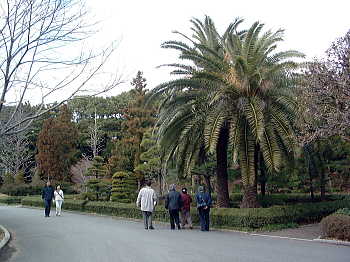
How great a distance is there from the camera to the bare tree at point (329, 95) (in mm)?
11953

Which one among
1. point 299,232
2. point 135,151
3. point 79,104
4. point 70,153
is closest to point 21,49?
point 299,232

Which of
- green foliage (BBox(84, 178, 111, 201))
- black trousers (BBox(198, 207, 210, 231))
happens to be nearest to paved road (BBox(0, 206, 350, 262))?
black trousers (BBox(198, 207, 210, 231))

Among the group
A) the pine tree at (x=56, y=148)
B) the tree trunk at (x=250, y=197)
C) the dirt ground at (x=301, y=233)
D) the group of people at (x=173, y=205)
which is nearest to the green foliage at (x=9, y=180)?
the pine tree at (x=56, y=148)

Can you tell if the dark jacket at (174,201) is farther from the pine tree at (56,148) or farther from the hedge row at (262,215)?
the pine tree at (56,148)

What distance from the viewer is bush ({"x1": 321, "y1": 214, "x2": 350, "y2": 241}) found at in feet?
36.6

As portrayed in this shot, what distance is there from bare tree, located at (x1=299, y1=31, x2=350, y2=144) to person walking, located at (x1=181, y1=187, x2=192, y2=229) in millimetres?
4985

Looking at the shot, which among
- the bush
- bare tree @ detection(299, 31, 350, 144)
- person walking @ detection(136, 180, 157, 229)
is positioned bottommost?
the bush

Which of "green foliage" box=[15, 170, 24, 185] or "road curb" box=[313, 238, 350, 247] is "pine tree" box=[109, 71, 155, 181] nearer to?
"green foliage" box=[15, 170, 24, 185]

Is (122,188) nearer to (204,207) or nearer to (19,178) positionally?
(204,207)

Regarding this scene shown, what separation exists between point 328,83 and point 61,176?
35320 mm

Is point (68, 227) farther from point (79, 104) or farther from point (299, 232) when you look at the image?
point (79, 104)

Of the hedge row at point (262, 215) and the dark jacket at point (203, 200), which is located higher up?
the dark jacket at point (203, 200)

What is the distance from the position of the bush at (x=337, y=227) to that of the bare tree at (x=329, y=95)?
7.89 ft

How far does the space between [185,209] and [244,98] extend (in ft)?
15.5
